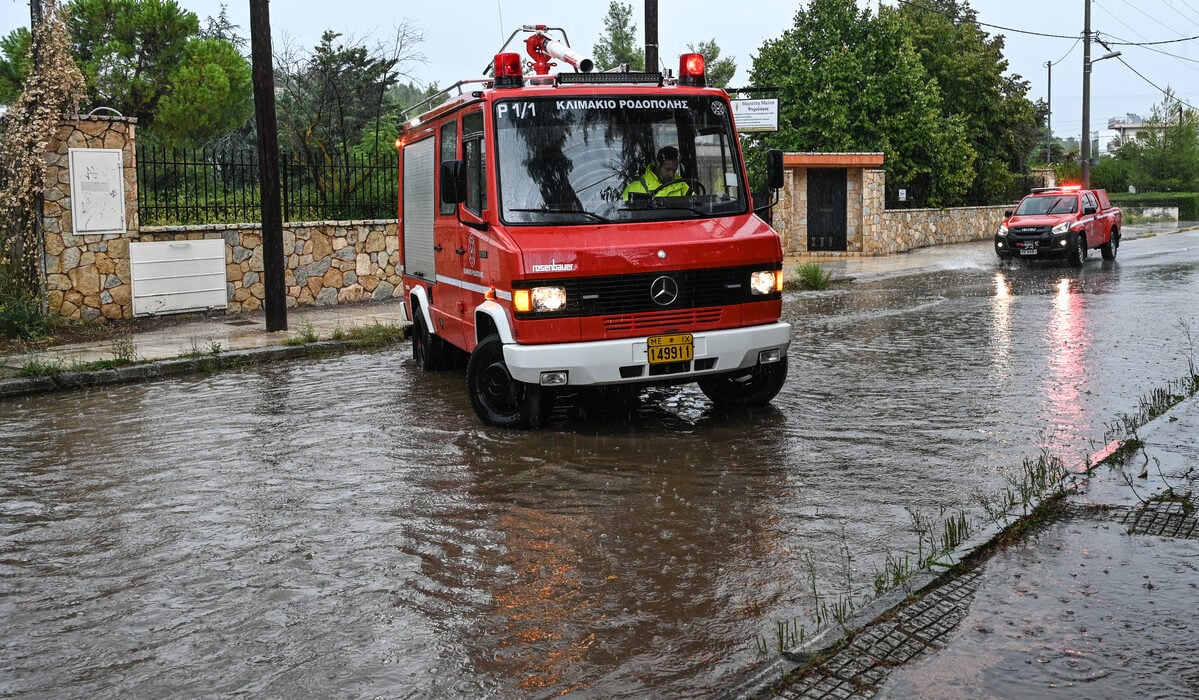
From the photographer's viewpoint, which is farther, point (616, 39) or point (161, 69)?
point (616, 39)

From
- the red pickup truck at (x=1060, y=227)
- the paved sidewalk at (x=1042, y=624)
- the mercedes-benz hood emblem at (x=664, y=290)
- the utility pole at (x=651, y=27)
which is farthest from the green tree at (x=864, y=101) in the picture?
the paved sidewalk at (x=1042, y=624)

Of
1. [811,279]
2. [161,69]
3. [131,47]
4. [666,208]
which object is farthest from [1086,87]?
[666,208]

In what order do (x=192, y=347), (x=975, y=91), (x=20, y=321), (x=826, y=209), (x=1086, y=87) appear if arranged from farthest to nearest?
1. (x=975, y=91)
2. (x=1086, y=87)
3. (x=826, y=209)
4. (x=20, y=321)
5. (x=192, y=347)

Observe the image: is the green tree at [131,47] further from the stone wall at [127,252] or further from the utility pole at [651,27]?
the utility pole at [651,27]

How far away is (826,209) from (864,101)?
770 cm

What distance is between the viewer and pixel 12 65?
126 ft

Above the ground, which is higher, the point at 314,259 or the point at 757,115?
the point at 757,115

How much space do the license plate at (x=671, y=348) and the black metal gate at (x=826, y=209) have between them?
73.6 ft

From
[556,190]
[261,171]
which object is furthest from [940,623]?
[261,171]

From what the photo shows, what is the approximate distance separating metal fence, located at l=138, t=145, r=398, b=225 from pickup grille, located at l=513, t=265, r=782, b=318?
30.2 ft

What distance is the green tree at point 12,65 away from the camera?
3759 centimetres

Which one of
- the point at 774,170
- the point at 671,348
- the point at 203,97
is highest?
the point at 203,97

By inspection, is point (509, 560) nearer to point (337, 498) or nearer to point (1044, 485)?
point (337, 498)

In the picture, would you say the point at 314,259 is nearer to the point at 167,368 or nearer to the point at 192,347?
the point at 192,347
